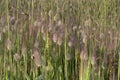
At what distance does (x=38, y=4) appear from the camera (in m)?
3.09

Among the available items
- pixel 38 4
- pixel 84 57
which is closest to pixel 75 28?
pixel 84 57

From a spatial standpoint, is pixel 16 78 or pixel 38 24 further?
pixel 38 24

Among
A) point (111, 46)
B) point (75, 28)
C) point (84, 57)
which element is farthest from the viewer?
point (75, 28)

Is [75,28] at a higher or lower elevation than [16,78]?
higher

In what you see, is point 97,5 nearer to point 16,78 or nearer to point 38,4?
point 38,4

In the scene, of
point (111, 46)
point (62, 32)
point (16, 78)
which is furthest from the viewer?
point (111, 46)

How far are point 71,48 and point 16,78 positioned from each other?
0.44 m

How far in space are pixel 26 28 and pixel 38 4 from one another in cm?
100

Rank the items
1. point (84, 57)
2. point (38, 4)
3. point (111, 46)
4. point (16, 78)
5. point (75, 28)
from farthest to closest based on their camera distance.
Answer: point (38, 4), point (75, 28), point (111, 46), point (16, 78), point (84, 57)

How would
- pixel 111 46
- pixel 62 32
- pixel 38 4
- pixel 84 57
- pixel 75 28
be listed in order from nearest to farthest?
1. pixel 84 57
2. pixel 62 32
3. pixel 111 46
4. pixel 75 28
5. pixel 38 4

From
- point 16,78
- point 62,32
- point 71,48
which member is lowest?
point 16,78

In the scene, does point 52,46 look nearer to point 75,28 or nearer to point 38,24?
point 38,24

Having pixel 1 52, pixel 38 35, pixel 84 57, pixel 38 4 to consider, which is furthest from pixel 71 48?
pixel 38 4

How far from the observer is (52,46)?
181cm
